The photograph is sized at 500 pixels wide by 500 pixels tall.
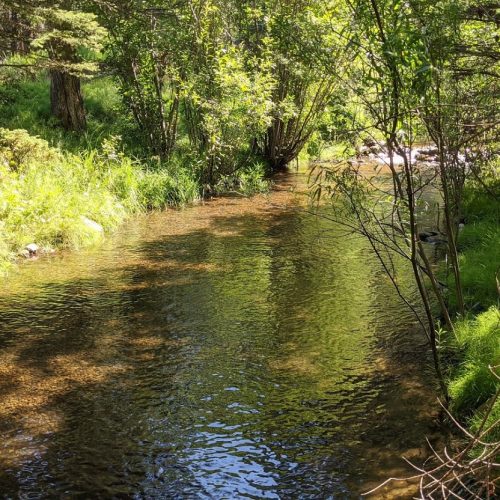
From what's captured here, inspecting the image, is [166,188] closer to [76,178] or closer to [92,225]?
[76,178]

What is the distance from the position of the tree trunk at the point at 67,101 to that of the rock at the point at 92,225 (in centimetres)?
574

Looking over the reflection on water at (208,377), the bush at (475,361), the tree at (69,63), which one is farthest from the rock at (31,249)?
the bush at (475,361)

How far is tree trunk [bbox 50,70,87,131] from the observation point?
1564 centimetres

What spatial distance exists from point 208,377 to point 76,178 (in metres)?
7.95

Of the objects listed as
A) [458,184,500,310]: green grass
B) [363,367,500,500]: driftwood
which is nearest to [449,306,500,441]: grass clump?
[363,367,500,500]: driftwood

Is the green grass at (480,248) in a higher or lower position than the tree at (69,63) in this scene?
lower

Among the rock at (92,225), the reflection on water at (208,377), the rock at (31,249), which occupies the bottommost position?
the reflection on water at (208,377)

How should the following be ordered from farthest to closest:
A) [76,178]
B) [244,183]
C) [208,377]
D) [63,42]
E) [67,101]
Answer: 1. [244,183]
2. [67,101]
3. [63,42]
4. [76,178]
5. [208,377]

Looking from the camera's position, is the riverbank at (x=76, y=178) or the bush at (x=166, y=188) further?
the bush at (x=166, y=188)

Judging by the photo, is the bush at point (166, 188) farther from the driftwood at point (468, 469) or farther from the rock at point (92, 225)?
the driftwood at point (468, 469)

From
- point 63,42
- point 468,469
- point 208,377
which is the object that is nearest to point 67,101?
point 63,42

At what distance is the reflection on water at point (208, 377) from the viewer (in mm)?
4051

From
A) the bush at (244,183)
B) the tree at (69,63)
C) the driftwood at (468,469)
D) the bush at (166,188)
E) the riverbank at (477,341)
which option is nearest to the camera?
the driftwood at (468,469)

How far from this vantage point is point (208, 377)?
5426 millimetres
